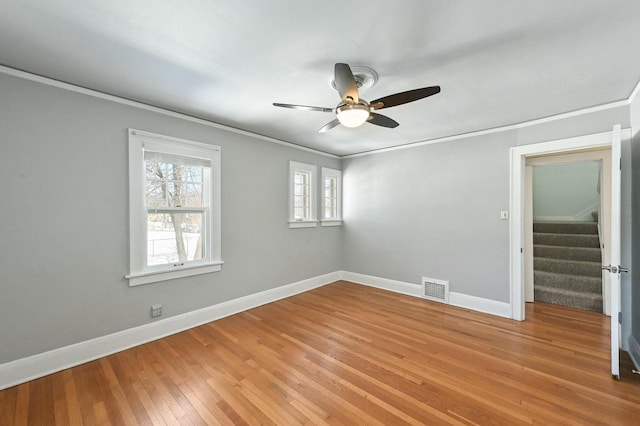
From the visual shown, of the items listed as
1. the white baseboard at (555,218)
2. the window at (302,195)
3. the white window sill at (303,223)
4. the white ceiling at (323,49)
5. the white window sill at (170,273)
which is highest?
the white ceiling at (323,49)

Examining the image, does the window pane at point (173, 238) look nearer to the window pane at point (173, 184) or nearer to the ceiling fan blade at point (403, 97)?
the window pane at point (173, 184)

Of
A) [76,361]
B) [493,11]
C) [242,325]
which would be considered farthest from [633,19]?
[76,361]

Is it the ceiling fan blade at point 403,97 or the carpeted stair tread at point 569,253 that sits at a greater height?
the ceiling fan blade at point 403,97

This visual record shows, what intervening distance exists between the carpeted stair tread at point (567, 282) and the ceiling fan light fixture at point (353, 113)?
13.5 ft

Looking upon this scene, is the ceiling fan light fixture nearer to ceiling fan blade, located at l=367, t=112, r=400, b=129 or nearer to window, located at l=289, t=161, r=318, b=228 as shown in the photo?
ceiling fan blade, located at l=367, t=112, r=400, b=129

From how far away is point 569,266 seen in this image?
4.07 m

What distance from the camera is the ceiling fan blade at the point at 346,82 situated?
5.40 ft

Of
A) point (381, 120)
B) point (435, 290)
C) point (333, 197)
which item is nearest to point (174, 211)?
point (381, 120)

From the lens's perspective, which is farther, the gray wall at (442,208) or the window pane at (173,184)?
the gray wall at (442,208)

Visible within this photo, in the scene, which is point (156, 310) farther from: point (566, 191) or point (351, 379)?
point (566, 191)

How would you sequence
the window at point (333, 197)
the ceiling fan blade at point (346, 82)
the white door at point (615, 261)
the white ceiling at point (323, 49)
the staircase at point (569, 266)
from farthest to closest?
the window at point (333, 197)
the staircase at point (569, 266)
the white door at point (615, 261)
the ceiling fan blade at point (346, 82)
the white ceiling at point (323, 49)

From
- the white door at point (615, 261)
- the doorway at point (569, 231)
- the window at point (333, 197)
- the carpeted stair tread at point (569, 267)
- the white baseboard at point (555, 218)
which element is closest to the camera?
the white door at point (615, 261)

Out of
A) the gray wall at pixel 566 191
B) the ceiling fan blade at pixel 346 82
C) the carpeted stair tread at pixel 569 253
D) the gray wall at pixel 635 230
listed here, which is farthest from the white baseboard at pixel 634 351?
the gray wall at pixel 566 191

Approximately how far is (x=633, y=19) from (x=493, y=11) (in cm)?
85
